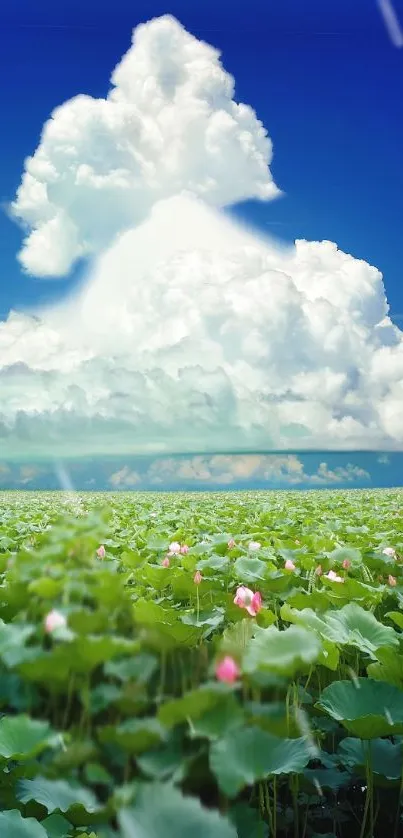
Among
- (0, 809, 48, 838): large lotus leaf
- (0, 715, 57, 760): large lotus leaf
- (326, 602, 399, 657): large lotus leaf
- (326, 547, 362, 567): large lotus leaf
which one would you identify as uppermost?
(326, 547, 362, 567): large lotus leaf

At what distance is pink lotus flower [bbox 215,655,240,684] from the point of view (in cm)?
164

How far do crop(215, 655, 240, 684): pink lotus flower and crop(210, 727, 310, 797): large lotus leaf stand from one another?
116mm

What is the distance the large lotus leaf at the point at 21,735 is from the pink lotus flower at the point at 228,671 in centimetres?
47

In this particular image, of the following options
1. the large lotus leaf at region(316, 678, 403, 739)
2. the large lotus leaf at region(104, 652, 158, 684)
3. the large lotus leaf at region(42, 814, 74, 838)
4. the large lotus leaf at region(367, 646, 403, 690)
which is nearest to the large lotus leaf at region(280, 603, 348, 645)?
the large lotus leaf at region(367, 646, 403, 690)

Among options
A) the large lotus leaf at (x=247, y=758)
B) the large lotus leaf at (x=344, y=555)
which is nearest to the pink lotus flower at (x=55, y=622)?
the large lotus leaf at (x=247, y=758)

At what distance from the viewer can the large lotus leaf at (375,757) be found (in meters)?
1.97

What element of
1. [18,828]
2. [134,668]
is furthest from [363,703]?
[18,828]

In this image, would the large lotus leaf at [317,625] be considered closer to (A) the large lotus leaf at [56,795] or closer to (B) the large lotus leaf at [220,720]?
(B) the large lotus leaf at [220,720]

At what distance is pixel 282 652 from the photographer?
1.80 m

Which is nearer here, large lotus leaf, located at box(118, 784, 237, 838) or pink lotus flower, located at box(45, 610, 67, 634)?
large lotus leaf, located at box(118, 784, 237, 838)

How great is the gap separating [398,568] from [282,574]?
2.86ft

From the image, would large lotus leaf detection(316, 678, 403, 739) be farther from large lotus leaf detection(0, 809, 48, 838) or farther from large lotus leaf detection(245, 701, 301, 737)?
large lotus leaf detection(0, 809, 48, 838)

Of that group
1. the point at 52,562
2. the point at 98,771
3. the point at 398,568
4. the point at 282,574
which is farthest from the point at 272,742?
the point at 398,568

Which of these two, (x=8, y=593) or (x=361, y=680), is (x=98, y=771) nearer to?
(x=361, y=680)
